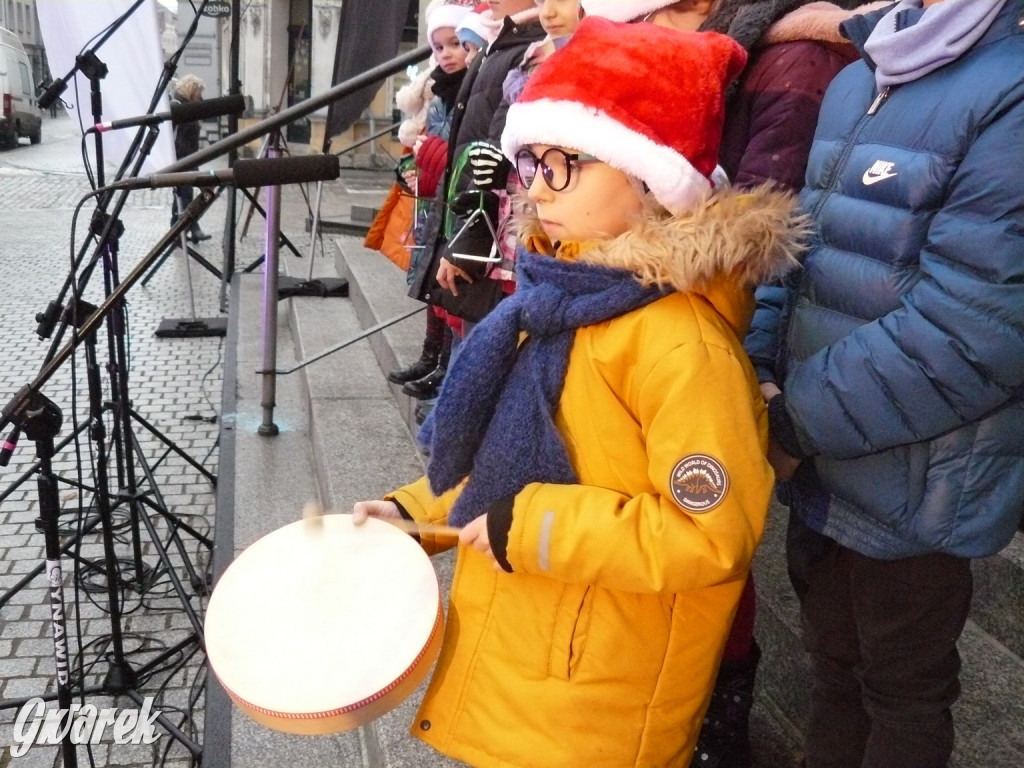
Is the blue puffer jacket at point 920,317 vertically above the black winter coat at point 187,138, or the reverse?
the blue puffer jacket at point 920,317

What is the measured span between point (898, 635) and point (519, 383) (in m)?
0.80

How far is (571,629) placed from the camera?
1.33m

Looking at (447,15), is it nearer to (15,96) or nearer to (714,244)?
(714,244)

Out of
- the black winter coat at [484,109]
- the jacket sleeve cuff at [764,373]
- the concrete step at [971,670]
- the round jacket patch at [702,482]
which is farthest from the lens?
the black winter coat at [484,109]

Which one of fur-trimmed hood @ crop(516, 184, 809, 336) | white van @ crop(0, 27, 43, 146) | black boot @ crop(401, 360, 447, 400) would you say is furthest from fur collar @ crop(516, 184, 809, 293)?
white van @ crop(0, 27, 43, 146)

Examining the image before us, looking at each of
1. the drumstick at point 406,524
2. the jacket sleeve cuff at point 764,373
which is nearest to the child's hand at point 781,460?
the jacket sleeve cuff at point 764,373

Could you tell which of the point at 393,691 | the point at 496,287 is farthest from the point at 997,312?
the point at 496,287

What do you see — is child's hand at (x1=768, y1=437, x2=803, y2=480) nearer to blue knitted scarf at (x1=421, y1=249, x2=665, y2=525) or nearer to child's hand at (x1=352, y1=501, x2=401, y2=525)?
blue knitted scarf at (x1=421, y1=249, x2=665, y2=525)

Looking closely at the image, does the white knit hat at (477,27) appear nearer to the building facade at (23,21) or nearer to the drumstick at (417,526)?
the drumstick at (417,526)

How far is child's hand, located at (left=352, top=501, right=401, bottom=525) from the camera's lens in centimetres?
146

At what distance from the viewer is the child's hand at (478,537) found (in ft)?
4.17

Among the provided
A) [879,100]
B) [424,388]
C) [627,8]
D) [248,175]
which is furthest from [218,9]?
[879,100]

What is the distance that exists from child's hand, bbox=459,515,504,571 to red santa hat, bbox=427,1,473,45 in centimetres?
322

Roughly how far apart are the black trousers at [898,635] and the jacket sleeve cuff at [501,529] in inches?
27.2
